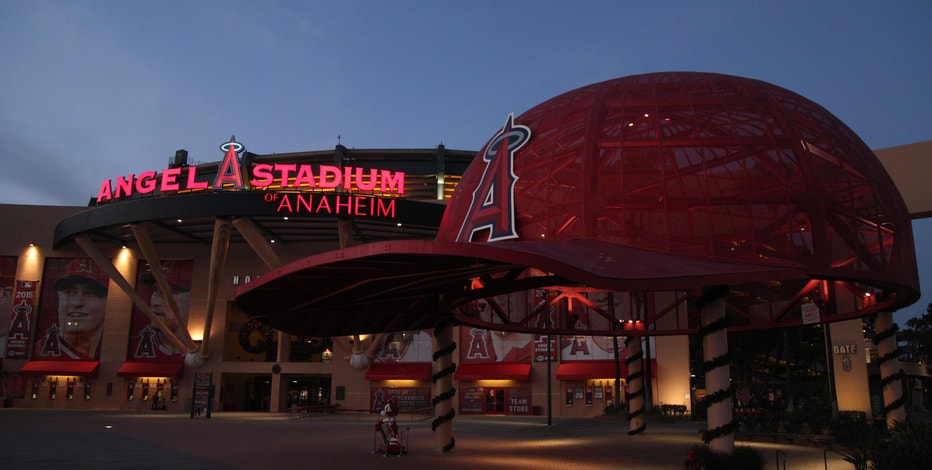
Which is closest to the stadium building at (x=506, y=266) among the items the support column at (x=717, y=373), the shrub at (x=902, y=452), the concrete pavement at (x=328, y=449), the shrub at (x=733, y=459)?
the support column at (x=717, y=373)

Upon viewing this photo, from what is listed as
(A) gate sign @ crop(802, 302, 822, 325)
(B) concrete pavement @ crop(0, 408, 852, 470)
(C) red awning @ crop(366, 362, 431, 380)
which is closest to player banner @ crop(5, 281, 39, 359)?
(B) concrete pavement @ crop(0, 408, 852, 470)

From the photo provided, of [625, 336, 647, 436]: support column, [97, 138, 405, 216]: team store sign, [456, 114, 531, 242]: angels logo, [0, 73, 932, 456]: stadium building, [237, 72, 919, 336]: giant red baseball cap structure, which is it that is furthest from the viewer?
[97, 138, 405, 216]: team store sign

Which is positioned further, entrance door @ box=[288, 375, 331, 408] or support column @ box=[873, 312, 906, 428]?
entrance door @ box=[288, 375, 331, 408]

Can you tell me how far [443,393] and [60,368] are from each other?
46.1 metres

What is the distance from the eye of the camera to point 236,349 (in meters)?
63.1

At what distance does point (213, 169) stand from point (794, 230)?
58.9m

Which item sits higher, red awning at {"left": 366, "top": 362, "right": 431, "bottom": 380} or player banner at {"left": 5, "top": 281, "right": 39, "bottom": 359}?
player banner at {"left": 5, "top": 281, "right": 39, "bottom": 359}

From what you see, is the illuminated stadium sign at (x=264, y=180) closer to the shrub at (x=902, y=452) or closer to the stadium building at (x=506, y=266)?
the stadium building at (x=506, y=266)

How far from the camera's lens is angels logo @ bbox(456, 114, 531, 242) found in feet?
68.3

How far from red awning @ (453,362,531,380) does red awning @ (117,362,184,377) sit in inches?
905

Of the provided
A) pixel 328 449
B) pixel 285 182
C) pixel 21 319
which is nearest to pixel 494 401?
pixel 285 182

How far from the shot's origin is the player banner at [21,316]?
57.8 meters

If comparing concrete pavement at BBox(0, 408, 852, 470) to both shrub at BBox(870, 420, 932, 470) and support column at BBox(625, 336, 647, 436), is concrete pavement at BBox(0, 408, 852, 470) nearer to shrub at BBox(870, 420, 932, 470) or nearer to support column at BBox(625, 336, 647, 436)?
support column at BBox(625, 336, 647, 436)

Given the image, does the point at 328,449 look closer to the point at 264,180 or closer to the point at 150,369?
the point at 264,180
